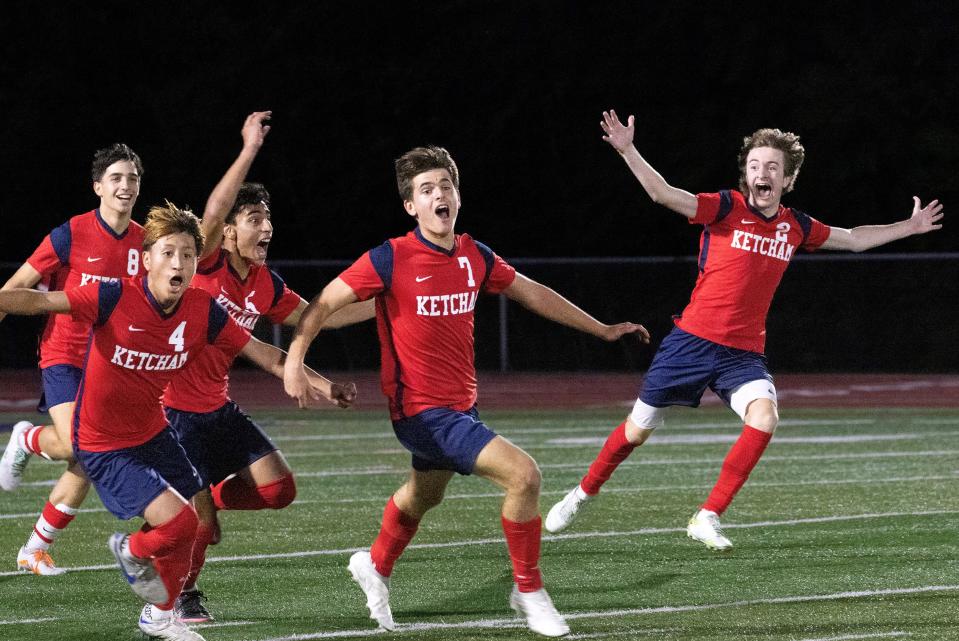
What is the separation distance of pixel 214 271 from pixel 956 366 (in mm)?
17075

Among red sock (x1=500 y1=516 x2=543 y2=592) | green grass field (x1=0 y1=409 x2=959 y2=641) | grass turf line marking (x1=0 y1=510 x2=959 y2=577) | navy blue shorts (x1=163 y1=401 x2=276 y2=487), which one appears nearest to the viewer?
red sock (x1=500 y1=516 x2=543 y2=592)

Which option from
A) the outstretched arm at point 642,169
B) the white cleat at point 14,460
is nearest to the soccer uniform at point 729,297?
the outstretched arm at point 642,169

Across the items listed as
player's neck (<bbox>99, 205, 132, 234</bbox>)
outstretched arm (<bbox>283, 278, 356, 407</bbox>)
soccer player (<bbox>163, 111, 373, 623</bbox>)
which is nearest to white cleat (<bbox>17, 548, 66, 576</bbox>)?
soccer player (<bbox>163, 111, 373, 623</bbox>)

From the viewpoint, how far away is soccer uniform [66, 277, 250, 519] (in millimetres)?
6188

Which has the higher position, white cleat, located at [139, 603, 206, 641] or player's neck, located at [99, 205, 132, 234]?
player's neck, located at [99, 205, 132, 234]

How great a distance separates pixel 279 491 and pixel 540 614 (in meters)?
1.48

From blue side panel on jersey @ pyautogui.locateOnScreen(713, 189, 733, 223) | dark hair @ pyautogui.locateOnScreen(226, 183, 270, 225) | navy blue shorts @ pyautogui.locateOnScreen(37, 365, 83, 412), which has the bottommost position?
navy blue shorts @ pyautogui.locateOnScreen(37, 365, 83, 412)

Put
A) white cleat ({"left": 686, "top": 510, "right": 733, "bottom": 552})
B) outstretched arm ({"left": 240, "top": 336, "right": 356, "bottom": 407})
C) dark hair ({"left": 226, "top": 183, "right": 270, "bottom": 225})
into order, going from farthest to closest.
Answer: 1. white cleat ({"left": 686, "top": 510, "right": 733, "bottom": 552})
2. dark hair ({"left": 226, "top": 183, "right": 270, "bottom": 225})
3. outstretched arm ({"left": 240, "top": 336, "right": 356, "bottom": 407})

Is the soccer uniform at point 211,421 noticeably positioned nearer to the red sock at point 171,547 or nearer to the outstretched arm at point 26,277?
the red sock at point 171,547

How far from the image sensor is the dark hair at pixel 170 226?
20.6ft

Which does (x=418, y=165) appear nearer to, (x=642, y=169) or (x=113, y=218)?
(x=642, y=169)

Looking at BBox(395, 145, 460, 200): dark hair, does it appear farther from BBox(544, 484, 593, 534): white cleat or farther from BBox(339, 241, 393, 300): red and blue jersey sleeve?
BBox(544, 484, 593, 534): white cleat

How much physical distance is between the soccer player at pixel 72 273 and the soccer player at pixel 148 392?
1.75 metres

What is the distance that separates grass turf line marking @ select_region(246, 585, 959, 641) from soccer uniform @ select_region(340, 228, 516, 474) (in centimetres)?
65
